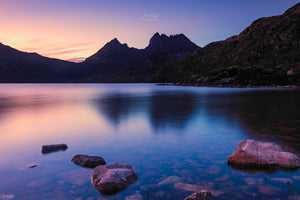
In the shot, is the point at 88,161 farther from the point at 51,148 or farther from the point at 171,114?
the point at 171,114

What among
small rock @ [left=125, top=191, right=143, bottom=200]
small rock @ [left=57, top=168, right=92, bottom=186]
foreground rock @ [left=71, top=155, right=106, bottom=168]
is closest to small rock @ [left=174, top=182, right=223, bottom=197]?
small rock @ [left=125, top=191, right=143, bottom=200]

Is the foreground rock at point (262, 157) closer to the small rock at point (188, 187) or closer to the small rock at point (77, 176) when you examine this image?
the small rock at point (188, 187)

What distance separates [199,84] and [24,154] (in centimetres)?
16053

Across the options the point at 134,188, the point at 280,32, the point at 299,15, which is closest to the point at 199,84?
the point at 280,32

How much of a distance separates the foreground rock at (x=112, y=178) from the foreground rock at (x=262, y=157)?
4601 millimetres

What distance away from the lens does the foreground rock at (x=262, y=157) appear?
9078 millimetres

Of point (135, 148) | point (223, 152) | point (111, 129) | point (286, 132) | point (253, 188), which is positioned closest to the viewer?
point (253, 188)

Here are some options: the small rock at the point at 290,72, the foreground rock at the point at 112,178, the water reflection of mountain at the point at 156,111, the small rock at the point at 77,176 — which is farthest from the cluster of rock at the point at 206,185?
the small rock at the point at 290,72

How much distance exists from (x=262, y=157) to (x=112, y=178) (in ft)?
20.6

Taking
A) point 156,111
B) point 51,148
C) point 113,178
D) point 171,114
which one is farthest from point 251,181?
point 156,111

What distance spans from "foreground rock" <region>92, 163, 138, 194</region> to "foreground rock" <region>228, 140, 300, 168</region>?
15.1 feet

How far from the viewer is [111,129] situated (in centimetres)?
1819

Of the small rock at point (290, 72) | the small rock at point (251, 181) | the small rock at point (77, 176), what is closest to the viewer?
the small rock at point (251, 181)

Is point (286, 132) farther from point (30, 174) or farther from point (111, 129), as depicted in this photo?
point (30, 174)
